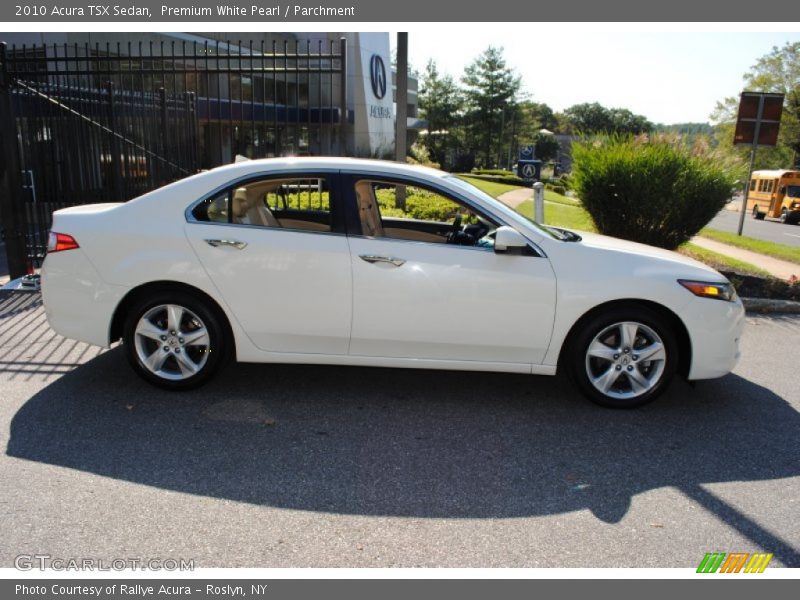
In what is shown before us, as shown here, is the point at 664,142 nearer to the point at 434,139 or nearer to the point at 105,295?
the point at 105,295

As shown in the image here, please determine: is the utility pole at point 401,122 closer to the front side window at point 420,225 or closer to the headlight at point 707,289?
the front side window at point 420,225

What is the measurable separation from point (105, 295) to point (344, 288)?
66.3 inches

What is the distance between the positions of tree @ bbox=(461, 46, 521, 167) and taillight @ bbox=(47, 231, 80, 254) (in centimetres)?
6688

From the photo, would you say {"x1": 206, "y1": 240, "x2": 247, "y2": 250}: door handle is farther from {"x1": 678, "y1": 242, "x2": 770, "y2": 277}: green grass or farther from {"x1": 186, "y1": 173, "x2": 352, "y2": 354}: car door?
{"x1": 678, "y1": 242, "x2": 770, "y2": 277}: green grass

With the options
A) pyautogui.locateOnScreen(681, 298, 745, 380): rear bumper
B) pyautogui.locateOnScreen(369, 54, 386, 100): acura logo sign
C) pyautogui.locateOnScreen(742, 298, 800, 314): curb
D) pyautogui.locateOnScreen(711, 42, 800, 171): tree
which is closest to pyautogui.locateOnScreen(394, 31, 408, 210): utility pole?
pyautogui.locateOnScreen(742, 298, 800, 314): curb

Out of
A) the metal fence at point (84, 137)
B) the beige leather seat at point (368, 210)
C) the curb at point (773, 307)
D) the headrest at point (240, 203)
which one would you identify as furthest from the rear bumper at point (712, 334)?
the metal fence at point (84, 137)

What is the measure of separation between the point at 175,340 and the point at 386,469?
189cm

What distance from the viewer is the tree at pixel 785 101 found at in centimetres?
5719

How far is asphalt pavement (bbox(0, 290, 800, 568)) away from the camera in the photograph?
310 centimetres

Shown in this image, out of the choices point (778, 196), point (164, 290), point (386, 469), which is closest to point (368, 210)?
point (164, 290)

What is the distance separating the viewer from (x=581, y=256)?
462 cm

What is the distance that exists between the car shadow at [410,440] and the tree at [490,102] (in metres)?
66.4

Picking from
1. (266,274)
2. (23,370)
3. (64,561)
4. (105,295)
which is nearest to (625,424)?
(266,274)

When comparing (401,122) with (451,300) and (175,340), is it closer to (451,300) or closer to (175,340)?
(451,300)
